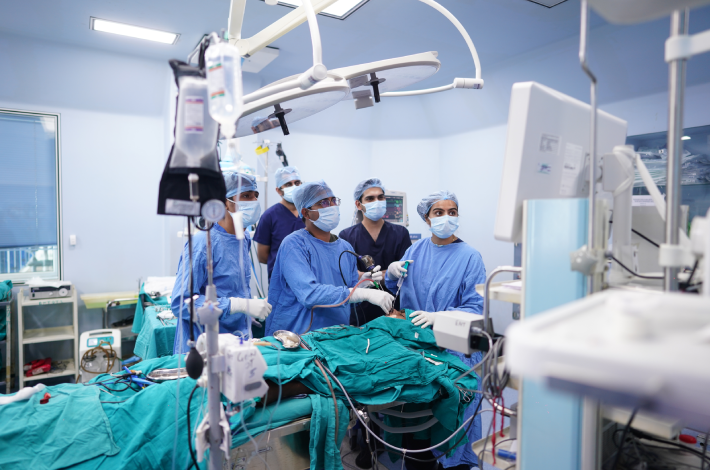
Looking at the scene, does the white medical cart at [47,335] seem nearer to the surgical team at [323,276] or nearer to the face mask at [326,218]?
the surgical team at [323,276]

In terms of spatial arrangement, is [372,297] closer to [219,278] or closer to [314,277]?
[314,277]

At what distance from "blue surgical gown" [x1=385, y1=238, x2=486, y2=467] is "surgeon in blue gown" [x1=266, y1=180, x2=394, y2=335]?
301 mm

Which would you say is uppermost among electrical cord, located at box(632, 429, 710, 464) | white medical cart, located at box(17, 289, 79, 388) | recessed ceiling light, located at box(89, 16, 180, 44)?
recessed ceiling light, located at box(89, 16, 180, 44)

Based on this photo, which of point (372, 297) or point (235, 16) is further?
point (372, 297)

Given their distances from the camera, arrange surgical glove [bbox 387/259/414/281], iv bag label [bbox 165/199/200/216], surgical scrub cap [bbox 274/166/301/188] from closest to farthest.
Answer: iv bag label [bbox 165/199/200/216], surgical glove [bbox 387/259/414/281], surgical scrub cap [bbox 274/166/301/188]

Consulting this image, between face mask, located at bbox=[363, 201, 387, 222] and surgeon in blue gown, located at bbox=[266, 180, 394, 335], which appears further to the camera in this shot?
face mask, located at bbox=[363, 201, 387, 222]

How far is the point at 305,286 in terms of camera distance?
7.36 ft

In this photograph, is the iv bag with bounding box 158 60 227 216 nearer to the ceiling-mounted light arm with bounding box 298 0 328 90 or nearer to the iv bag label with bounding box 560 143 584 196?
the ceiling-mounted light arm with bounding box 298 0 328 90

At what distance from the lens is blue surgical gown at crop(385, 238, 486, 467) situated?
2434mm

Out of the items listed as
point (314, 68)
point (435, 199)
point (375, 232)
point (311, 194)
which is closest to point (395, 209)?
point (375, 232)

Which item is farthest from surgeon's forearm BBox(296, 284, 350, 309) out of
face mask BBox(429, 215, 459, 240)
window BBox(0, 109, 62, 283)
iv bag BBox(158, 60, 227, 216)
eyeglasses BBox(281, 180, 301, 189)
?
window BBox(0, 109, 62, 283)

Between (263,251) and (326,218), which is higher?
(326,218)

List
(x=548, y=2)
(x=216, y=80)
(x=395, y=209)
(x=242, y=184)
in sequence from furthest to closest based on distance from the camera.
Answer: (x=395, y=209) → (x=548, y=2) → (x=242, y=184) → (x=216, y=80)

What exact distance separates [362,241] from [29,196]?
3.24m
